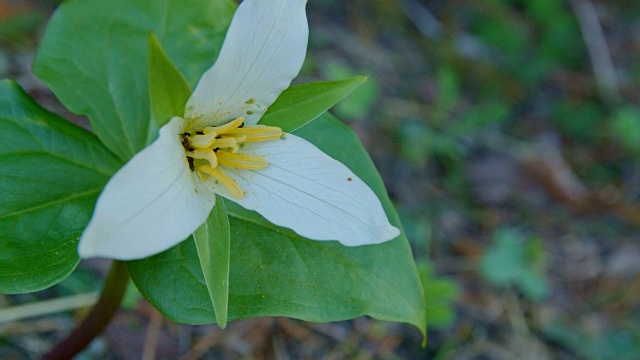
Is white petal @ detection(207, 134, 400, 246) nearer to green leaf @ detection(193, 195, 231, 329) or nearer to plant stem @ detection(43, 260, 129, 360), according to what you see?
green leaf @ detection(193, 195, 231, 329)

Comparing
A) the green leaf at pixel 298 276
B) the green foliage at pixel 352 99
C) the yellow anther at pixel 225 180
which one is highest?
the yellow anther at pixel 225 180

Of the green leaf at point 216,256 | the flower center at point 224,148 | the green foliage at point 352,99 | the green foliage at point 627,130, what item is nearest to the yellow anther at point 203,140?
the flower center at point 224,148

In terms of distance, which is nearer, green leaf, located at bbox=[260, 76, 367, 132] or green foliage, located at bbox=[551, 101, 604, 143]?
green leaf, located at bbox=[260, 76, 367, 132]

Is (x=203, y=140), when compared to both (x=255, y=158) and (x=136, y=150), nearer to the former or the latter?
(x=255, y=158)

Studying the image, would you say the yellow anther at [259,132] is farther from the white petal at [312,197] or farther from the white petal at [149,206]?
the white petal at [149,206]

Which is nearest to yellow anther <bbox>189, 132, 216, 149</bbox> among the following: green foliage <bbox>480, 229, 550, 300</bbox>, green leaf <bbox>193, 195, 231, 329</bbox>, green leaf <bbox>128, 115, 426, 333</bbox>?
green leaf <bbox>193, 195, 231, 329</bbox>
